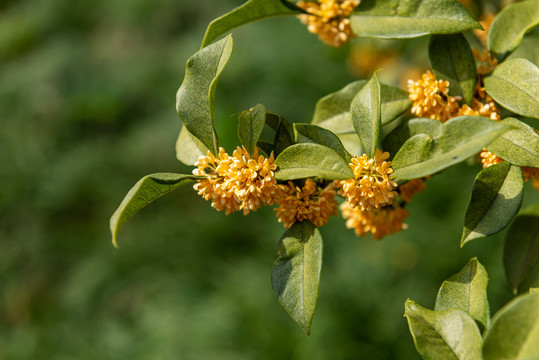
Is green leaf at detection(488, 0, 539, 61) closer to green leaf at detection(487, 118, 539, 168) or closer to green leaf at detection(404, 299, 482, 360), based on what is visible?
green leaf at detection(487, 118, 539, 168)

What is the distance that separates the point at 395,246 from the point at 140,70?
211cm

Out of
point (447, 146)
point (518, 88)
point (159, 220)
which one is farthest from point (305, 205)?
point (159, 220)

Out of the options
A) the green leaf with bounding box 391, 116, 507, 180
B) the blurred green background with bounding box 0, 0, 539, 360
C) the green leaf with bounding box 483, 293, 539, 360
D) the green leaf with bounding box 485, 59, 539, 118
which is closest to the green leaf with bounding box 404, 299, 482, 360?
the green leaf with bounding box 483, 293, 539, 360

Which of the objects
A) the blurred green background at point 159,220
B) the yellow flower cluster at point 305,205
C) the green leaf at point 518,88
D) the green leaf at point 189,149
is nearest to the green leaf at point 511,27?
the green leaf at point 518,88

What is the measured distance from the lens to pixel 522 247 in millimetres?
765

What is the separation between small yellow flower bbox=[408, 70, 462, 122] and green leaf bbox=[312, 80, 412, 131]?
0.07 ft

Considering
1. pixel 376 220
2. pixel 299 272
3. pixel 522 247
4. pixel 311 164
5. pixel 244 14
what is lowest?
pixel 522 247

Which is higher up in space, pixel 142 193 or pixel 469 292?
pixel 142 193

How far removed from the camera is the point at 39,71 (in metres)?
3.33

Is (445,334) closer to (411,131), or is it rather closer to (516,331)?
(516,331)

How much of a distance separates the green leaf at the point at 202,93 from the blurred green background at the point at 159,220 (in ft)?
3.09

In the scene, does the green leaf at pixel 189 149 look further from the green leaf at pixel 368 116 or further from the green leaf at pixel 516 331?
the green leaf at pixel 516 331

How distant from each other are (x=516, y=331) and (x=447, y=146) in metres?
0.18

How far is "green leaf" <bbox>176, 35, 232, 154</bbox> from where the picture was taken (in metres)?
0.55
